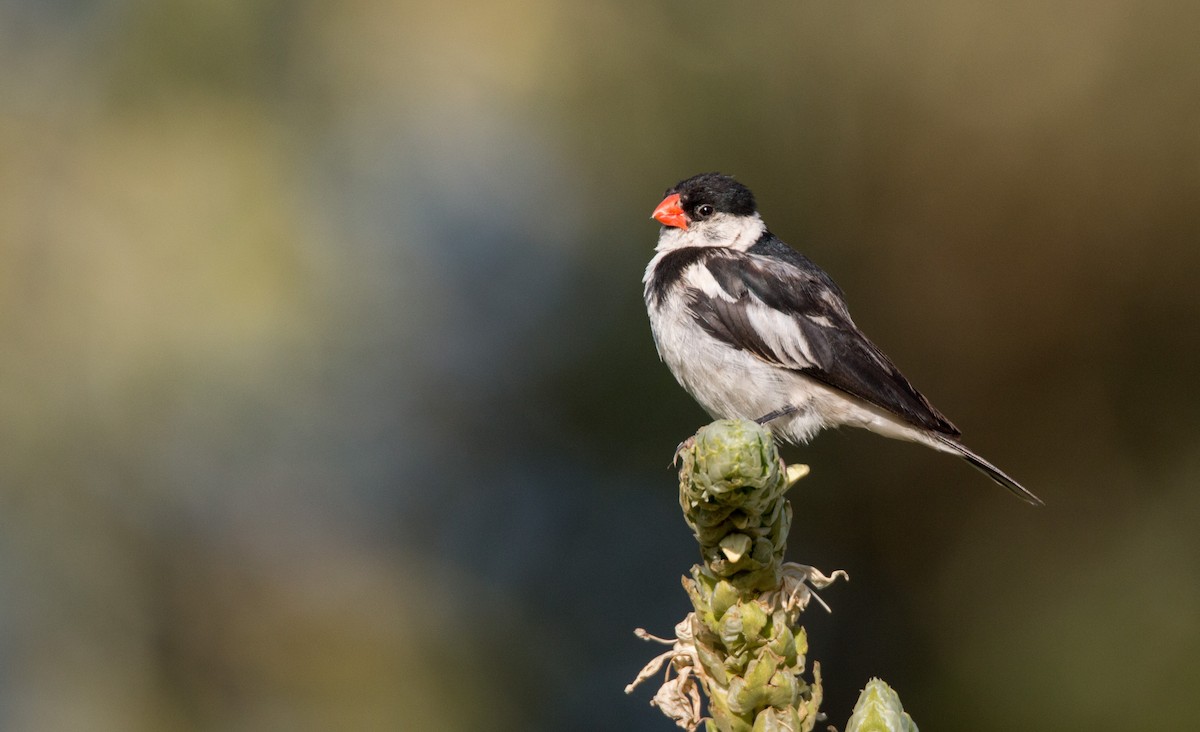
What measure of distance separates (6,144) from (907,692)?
430 centimetres

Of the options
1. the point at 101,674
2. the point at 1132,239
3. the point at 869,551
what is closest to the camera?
the point at 101,674

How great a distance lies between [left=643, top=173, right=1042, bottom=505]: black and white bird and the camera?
396 centimetres

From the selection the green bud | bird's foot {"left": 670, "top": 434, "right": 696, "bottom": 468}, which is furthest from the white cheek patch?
the green bud

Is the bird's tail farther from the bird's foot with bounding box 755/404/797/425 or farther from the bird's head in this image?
the bird's head

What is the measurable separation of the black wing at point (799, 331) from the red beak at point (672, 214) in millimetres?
490

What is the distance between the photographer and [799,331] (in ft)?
13.3

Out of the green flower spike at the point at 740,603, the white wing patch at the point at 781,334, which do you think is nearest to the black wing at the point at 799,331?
the white wing patch at the point at 781,334

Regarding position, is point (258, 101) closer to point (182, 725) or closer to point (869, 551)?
point (182, 725)

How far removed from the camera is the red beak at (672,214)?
472 cm

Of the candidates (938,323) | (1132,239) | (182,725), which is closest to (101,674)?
(182,725)

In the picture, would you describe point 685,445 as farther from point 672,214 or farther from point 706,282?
point 672,214

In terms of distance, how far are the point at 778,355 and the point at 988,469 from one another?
0.78 metres

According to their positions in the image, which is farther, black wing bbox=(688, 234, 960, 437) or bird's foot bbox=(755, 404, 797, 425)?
bird's foot bbox=(755, 404, 797, 425)

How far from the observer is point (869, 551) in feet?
17.5
